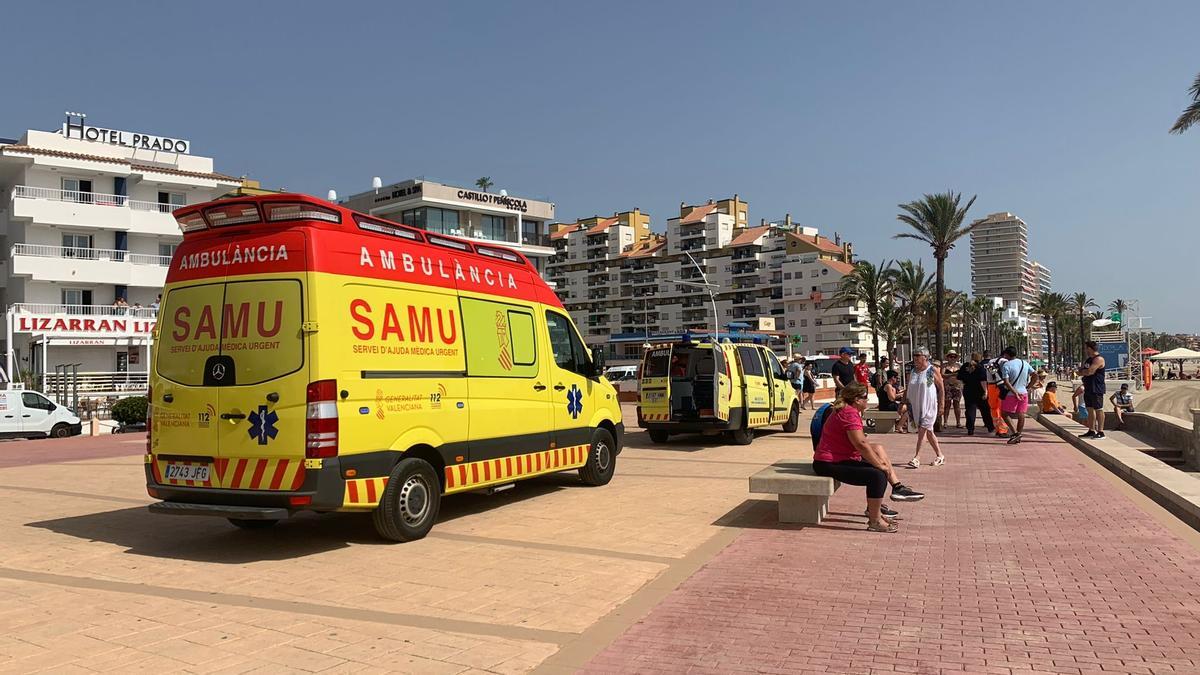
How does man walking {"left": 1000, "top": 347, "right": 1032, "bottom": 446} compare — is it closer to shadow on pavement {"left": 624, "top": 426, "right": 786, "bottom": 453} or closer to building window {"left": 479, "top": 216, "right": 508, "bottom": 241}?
shadow on pavement {"left": 624, "top": 426, "right": 786, "bottom": 453}

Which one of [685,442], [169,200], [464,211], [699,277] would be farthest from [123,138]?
[699,277]

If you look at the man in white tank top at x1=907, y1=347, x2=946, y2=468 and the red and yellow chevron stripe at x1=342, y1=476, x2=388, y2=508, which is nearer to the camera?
the red and yellow chevron stripe at x1=342, y1=476, x2=388, y2=508

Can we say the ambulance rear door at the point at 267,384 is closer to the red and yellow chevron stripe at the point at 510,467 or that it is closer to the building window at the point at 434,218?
the red and yellow chevron stripe at the point at 510,467

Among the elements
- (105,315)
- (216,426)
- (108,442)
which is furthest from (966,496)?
(105,315)

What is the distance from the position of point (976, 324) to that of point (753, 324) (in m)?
41.9

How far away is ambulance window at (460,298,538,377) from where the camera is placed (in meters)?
8.47

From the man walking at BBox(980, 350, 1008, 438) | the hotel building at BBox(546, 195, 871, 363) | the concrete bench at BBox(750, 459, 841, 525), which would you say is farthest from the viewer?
the hotel building at BBox(546, 195, 871, 363)

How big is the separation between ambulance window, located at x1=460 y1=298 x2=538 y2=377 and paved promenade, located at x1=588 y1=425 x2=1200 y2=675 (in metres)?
2.95

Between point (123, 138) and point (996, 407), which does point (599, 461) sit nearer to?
point (996, 407)

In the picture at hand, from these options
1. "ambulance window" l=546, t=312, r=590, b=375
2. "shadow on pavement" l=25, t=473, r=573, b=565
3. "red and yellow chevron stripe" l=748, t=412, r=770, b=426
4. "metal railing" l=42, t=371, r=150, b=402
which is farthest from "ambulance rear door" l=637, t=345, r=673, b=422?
"metal railing" l=42, t=371, r=150, b=402

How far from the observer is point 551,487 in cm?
1098

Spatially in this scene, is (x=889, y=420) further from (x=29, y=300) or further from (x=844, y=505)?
(x=29, y=300)

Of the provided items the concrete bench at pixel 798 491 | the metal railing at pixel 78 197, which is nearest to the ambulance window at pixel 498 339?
the concrete bench at pixel 798 491

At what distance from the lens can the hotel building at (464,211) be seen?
63.1 m
